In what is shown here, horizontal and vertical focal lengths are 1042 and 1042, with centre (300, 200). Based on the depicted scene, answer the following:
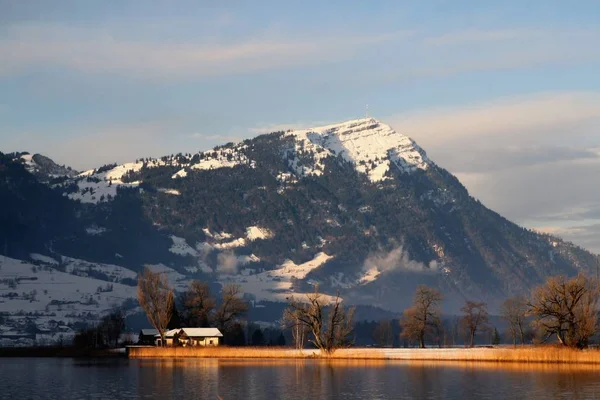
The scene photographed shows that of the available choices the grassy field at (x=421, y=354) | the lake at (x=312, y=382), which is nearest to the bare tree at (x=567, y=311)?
the grassy field at (x=421, y=354)

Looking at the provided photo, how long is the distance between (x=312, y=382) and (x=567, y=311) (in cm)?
4728

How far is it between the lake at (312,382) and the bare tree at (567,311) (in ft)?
27.7

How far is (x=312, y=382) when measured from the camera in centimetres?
11094

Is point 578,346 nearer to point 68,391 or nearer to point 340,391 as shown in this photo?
point 340,391

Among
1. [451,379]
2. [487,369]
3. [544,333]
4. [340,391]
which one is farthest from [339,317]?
[340,391]

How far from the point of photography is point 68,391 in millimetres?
101250

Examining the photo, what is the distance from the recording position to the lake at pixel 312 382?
94.2 meters

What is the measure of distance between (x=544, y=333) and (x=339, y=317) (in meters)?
40.8

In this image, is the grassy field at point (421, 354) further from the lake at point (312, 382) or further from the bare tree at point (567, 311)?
the lake at point (312, 382)

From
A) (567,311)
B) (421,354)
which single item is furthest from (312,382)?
(421,354)


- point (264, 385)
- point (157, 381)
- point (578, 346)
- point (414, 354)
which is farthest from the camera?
point (414, 354)

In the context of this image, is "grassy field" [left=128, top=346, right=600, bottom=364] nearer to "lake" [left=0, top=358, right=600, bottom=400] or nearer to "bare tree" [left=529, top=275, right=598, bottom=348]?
"bare tree" [left=529, top=275, right=598, bottom=348]

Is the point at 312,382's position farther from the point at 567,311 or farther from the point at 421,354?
the point at 421,354

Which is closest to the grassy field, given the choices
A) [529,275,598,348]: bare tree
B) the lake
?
[529,275,598,348]: bare tree
